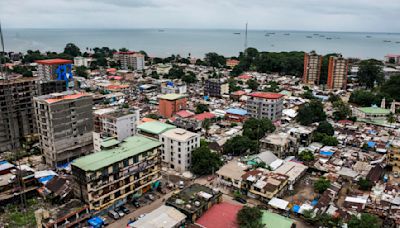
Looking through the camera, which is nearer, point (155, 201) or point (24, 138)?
point (155, 201)

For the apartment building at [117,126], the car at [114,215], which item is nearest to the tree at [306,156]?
the apartment building at [117,126]

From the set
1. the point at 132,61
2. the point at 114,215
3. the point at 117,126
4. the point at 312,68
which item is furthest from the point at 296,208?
the point at 132,61

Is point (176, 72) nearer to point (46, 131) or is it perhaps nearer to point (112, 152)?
point (46, 131)

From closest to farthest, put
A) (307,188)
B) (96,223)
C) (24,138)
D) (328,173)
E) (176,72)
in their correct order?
(96,223) → (307,188) → (328,173) → (24,138) → (176,72)

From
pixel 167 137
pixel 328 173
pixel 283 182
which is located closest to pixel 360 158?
pixel 328 173

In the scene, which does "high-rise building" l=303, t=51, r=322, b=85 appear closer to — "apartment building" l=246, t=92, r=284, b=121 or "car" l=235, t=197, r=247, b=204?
"apartment building" l=246, t=92, r=284, b=121

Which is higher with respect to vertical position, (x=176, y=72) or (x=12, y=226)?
(x=176, y=72)
